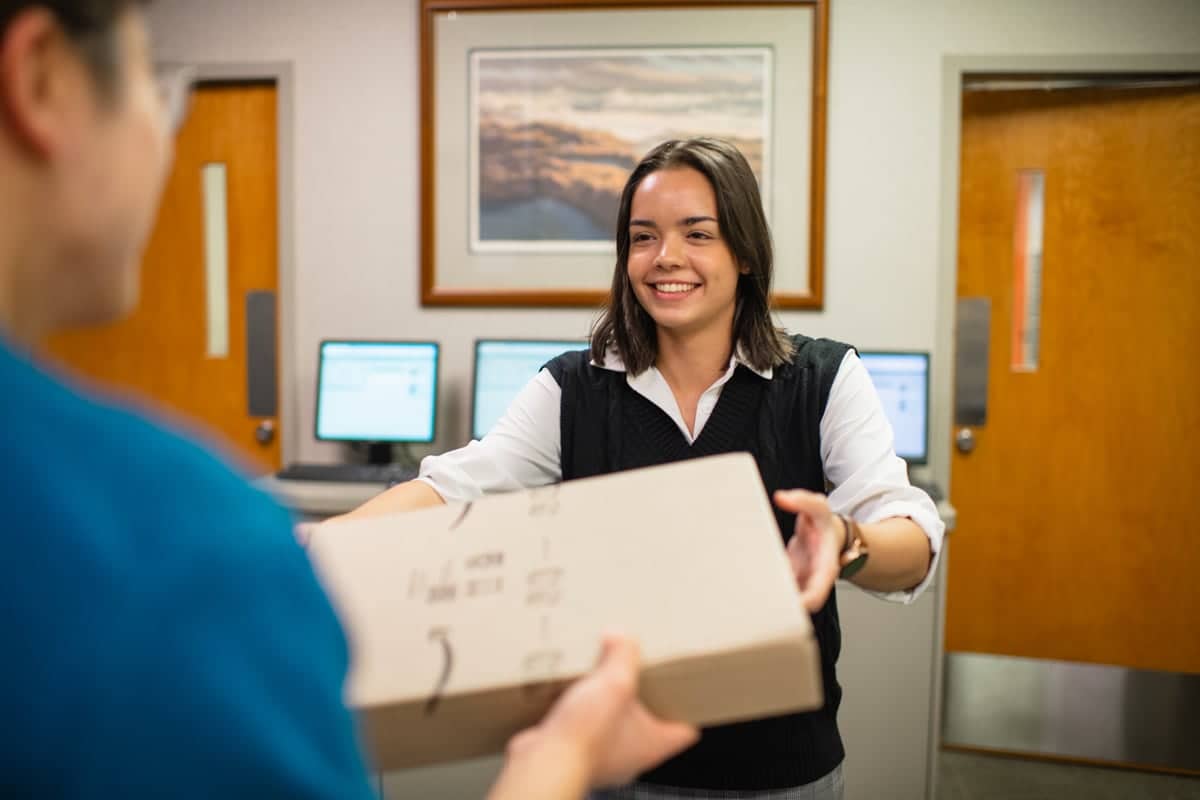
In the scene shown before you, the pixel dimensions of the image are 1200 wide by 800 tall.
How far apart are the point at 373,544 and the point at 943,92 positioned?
242 cm

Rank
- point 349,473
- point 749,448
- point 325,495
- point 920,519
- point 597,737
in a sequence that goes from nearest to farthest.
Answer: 1. point 597,737
2. point 920,519
3. point 749,448
4. point 325,495
5. point 349,473

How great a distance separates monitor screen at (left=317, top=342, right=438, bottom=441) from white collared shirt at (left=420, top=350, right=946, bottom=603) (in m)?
1.46

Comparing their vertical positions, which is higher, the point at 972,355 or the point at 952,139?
the point at 952,139

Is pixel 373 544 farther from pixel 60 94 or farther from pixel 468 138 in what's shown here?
pixel 468 138

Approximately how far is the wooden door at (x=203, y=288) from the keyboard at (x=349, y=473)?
367mm

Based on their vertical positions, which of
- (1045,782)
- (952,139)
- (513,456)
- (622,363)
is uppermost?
(952,139)

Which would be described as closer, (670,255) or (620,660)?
(620,660)

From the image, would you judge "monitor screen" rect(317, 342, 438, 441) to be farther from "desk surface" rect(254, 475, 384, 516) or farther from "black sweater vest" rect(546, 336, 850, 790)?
"black sweater vest" rect(546, 336, 850, 790)

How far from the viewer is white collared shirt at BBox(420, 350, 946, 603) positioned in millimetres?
1135

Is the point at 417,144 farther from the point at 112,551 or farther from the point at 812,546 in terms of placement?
the point at 112,551

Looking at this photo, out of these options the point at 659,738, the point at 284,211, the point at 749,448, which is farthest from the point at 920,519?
the point at 284,211

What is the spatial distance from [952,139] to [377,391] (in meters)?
1.81

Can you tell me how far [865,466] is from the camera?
1.16m

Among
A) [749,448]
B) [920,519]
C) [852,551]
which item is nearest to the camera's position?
[852,551]
